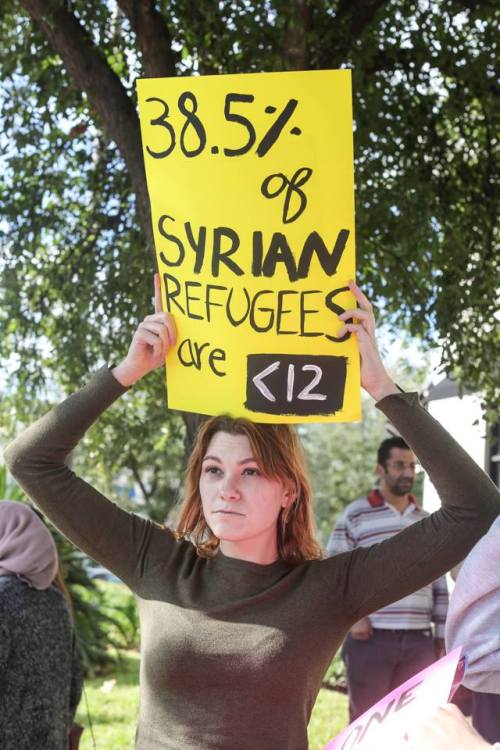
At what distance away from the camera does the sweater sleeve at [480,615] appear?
1.80 m

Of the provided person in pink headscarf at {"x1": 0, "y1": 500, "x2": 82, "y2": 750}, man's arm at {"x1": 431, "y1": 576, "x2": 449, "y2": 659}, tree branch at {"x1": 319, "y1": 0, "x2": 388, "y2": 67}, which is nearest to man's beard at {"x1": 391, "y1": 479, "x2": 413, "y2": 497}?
man's arm at {"x1": 431, "y1": 576, "x2": 449, "y2": 659}

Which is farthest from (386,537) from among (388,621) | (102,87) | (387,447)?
(102,87)

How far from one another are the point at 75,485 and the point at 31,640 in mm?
979

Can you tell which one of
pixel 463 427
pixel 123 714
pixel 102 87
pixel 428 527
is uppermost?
pixel 102 87

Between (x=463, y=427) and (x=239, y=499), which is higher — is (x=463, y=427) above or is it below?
above

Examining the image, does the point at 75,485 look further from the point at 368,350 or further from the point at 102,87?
the point at 102,87

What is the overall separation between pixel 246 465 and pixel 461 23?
517 cm

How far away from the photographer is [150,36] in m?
5.21

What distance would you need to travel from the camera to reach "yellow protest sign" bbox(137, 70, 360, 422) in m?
2.67

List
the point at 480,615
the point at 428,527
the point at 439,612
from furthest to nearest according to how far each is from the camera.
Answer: the point at 439,612 → the point at 428,527 → the point at 480,615

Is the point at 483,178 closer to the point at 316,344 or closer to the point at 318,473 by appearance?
the point at 316,344

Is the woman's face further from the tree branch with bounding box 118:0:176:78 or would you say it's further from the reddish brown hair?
the tree branch with bounding box 118:0:176:78

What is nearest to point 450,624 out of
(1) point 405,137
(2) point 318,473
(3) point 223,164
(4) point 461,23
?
(3) point 223,164

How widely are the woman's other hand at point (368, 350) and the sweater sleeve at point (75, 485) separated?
0.62 m
